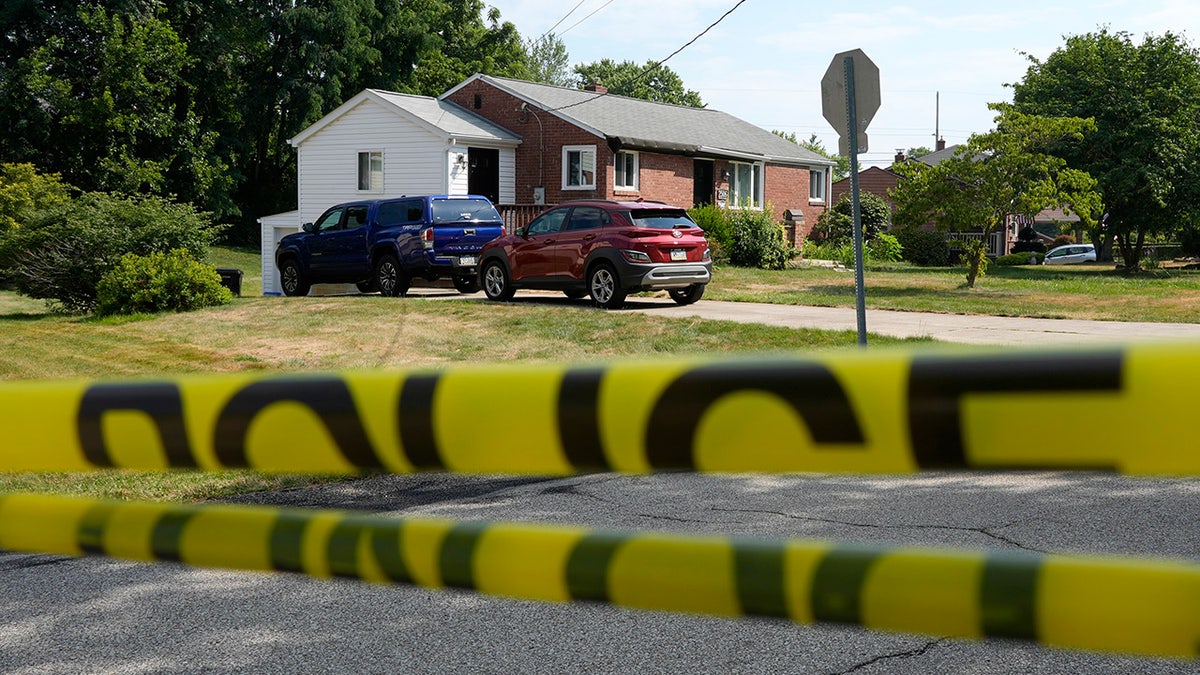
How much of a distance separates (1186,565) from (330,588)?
15.5 feet

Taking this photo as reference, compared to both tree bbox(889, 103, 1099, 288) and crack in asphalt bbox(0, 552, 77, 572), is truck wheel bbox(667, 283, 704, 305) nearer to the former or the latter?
tree bbox(889, 103, 1099, 288)

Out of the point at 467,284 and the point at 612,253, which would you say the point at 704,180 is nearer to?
the point at 467,284

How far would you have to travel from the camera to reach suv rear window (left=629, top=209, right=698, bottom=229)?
1895cm

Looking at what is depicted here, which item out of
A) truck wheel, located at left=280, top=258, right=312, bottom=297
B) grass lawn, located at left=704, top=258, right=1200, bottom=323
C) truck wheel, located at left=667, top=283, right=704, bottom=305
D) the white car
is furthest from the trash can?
the white car

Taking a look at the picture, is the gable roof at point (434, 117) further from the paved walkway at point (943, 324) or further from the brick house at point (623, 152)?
the paved walkway at point (943, 324)

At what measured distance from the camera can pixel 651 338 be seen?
15133 mm

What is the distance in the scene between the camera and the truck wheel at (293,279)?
24406 mm

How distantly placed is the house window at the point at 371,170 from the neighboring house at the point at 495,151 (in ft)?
0.10

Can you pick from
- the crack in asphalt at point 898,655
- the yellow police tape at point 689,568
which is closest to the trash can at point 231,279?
the crack in asphalt at point 898,655

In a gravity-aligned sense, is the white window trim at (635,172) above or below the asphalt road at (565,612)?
above

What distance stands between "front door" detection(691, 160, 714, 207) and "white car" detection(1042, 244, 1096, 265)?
2288cm

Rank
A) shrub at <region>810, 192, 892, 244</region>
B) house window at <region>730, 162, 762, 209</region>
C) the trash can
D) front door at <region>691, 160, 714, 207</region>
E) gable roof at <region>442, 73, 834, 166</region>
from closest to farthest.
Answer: the trash can, gable roof at <region>442, 73, 834, 166</region>, front door at <region>691, 160, 714, 207</region>, house window at <region>730, 162, 762, 209</region>, shrub at <region>810, 192, 892, 244</region>

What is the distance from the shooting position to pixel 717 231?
32.8 metres

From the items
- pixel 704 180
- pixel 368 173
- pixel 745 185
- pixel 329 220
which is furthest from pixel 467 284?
pixel 745 185
